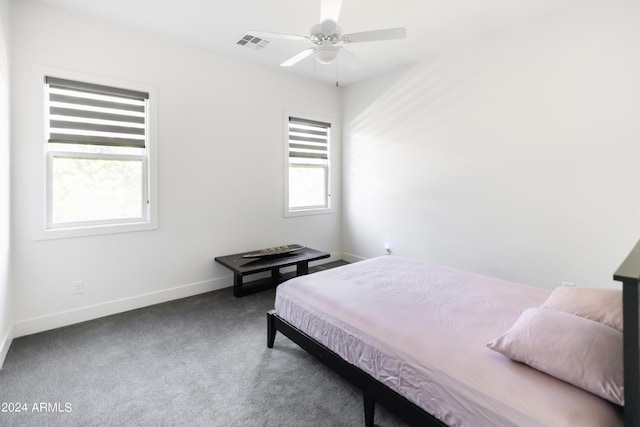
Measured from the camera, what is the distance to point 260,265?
347 centimetres

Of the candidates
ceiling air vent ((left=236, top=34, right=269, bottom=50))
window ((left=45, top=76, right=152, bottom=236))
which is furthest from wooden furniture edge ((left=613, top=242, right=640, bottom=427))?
window ((left=45, top=76, right=152, bottom=236))

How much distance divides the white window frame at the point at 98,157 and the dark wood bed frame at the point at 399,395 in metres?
1.84

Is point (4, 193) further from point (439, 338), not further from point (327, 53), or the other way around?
point (439, 338)

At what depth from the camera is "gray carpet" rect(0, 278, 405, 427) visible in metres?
1.75

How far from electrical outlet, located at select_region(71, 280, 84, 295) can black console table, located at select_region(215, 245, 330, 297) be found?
127 centimetres

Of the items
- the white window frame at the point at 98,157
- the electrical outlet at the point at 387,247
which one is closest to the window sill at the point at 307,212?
the electrical outlet at the point at 387,247

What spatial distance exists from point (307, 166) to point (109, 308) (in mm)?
3000

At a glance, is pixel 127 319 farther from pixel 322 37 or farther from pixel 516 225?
pixel 516 225

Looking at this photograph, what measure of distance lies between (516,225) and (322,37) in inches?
103

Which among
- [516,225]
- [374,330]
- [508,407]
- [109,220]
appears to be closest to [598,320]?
[508,407]

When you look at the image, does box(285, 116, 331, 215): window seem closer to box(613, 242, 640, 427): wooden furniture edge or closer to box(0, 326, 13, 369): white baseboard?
box(0, 326, 13, 369): white baseboard

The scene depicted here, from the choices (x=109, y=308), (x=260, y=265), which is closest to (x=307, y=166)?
(x=260, y=265)

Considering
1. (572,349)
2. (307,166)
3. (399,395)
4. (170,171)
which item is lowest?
(399,395)

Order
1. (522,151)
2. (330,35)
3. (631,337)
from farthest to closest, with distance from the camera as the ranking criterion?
1. (522,151)
2. (330,35)
3. (631,337)
